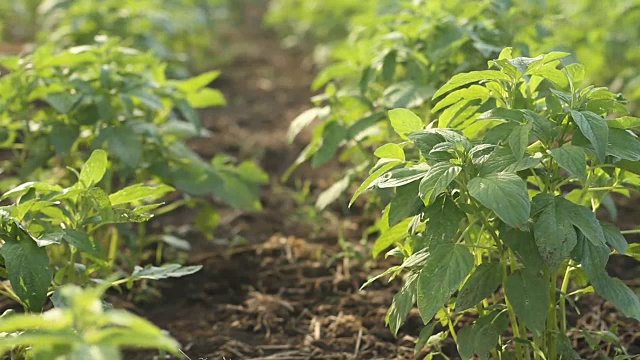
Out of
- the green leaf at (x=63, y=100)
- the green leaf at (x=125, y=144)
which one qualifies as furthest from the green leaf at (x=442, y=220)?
the green leaf at (x=63, y=100)

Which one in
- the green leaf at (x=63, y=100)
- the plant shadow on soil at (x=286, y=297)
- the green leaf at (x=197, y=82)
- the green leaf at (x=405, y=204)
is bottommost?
the plant shadow on soil at (x=286, y=297)

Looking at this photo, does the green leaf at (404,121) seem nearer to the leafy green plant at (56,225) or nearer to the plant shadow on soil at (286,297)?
the leafy green plant at (56,225)

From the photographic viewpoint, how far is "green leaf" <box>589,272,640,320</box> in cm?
209

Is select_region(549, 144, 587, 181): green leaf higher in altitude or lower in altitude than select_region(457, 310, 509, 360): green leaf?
higher

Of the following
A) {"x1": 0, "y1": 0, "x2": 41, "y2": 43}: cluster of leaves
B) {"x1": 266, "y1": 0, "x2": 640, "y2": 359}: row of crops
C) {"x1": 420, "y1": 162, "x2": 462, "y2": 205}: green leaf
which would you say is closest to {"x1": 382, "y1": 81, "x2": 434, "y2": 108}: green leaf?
{"x1": 266, "y1": 0, "x2": 640, "y2": 359}: row of crops

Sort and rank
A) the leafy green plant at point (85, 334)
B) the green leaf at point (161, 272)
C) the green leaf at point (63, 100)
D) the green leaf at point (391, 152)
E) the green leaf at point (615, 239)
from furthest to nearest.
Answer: the green leaf at point (63, 100) < the green leaf at point (161, 272) < the green leaf at point (391, 152) < the green leaf at point (615, 239) < the leafy green plant at point (85, 334)

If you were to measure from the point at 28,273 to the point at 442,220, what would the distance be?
3.29 feet

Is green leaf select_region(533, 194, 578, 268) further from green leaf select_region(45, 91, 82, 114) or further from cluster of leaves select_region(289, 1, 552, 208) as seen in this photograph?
green leaf select_region(45, 91, 82, 114)

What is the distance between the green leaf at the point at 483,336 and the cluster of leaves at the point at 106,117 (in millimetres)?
1356

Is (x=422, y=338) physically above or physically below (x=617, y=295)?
below

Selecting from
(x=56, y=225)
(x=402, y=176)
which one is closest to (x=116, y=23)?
(x=56, y=225)

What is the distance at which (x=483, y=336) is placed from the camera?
215 cm

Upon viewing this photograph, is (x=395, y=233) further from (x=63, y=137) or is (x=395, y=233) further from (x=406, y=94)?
(x=63, y=137)

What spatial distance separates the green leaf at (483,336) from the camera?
2.13 meters
